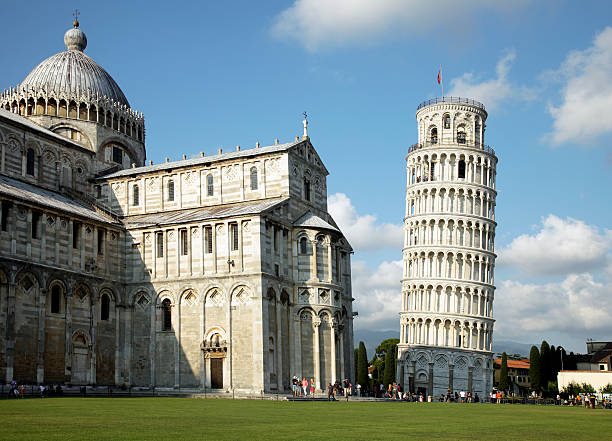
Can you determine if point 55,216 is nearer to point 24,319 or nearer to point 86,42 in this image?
point 24,319

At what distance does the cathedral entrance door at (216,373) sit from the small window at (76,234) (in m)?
11.8

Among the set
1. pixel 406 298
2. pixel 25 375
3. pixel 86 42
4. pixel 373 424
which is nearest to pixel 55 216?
pixel 25 375

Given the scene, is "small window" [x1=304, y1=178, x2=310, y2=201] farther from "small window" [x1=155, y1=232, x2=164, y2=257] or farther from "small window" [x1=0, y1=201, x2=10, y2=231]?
"small window" [x1=0, y1=201, x2=10, y2=231]

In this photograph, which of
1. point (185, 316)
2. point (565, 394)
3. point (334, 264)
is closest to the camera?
point (185, 316)

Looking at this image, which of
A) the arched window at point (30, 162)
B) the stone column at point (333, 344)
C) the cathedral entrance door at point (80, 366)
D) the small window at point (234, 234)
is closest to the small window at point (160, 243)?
the small window at point (234, 234)

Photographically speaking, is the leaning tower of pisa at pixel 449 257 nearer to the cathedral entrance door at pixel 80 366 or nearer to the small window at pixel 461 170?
the small window at pixel 461 170

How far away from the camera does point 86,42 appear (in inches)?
2781

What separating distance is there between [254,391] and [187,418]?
24146 mm

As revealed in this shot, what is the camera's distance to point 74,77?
6462cm

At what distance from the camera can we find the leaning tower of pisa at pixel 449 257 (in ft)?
286

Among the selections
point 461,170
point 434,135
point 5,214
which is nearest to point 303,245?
point 5,214

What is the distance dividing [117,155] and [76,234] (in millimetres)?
14763

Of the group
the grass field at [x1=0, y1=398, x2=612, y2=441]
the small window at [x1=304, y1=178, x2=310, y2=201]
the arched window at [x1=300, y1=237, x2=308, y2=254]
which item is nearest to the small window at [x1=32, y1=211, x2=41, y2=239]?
the arched window at [x1=300, y1=237, x2=308, y2=254]

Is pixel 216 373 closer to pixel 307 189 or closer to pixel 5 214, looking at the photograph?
pixel 307 189
